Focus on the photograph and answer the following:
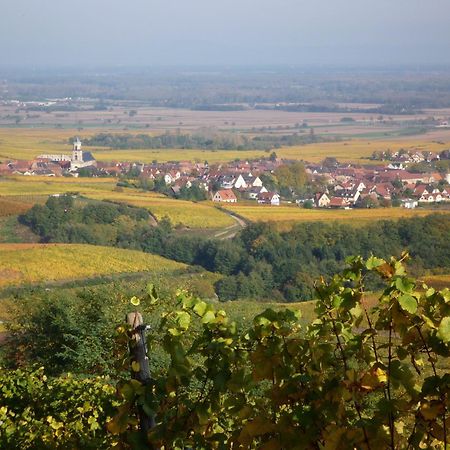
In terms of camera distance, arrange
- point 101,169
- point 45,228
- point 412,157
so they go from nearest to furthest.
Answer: point 45,228 → point 101,169 → point 412,157

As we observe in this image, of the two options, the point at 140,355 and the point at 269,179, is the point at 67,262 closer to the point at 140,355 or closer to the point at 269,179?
the point at 269,179

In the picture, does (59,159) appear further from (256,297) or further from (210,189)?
(256,297)

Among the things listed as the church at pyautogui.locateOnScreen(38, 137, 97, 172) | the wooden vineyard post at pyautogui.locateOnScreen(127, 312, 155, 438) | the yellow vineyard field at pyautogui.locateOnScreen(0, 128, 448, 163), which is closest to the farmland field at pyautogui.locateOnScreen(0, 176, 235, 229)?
the church at pyautogui.locateOnScreen(38, 137, 97, 172)

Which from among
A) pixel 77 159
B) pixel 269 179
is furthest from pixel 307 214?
pixel 77 159

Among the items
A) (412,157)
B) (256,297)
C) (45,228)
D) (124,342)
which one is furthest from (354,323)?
(412,157)

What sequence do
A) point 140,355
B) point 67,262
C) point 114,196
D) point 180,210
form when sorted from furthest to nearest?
point 114,196 < point 180,210 < point 67,262 < point 140,355

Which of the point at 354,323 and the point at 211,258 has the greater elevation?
the point at 354,323

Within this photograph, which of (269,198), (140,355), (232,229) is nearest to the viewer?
(140,355)

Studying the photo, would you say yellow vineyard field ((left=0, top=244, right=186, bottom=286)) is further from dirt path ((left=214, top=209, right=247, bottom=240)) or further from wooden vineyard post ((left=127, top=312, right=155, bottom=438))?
wooden vineyard post ((left=127, top=312, right=155, bottom=438))
